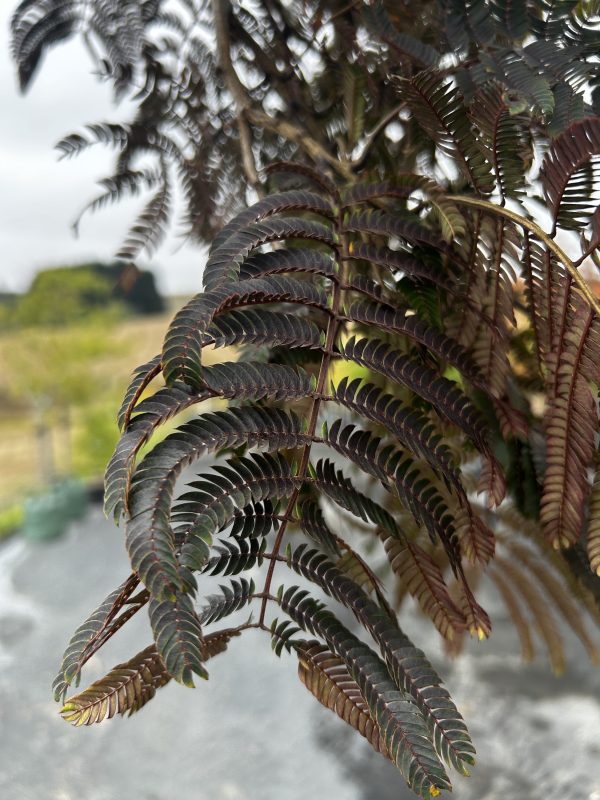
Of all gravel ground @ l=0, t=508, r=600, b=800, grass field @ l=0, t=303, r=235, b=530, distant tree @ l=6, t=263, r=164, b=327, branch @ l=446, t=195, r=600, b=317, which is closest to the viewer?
branch @ l=446, t=195, r=600, b=317

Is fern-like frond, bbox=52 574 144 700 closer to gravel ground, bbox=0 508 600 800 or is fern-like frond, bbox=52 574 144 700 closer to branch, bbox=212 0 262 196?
branch, bbox=212 0 262 196

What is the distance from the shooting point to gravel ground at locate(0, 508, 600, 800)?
1.62 meters

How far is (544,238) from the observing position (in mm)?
381

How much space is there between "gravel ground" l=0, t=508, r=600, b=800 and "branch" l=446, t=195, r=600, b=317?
1.47 m

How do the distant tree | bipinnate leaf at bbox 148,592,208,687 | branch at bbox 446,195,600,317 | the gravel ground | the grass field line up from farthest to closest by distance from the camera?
the distant tree, the grass field, the gravel ground, branch at bbox 446,195,600,317, bipinnate leaf at bbox 148,592,208,687

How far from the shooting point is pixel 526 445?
1.70 feet

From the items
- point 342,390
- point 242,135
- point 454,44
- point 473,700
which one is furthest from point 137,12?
point 473,700

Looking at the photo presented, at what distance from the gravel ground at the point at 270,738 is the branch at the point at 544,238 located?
4.82 ft

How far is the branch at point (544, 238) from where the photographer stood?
0.37 m

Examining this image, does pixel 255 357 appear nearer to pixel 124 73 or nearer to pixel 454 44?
pixel 454 44

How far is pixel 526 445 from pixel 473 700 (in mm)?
1580

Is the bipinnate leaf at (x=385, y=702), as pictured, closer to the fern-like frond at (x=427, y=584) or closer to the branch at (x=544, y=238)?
the fern-like frond at (x=427, y=584)

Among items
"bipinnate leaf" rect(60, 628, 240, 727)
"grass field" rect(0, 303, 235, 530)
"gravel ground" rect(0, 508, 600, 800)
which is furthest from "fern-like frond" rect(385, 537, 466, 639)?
"grass field" rect(0, 303, 235, 530)

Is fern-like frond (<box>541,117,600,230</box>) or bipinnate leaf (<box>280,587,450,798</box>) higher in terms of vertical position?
fern-like frond (<box>541,117,600,230</box>)
